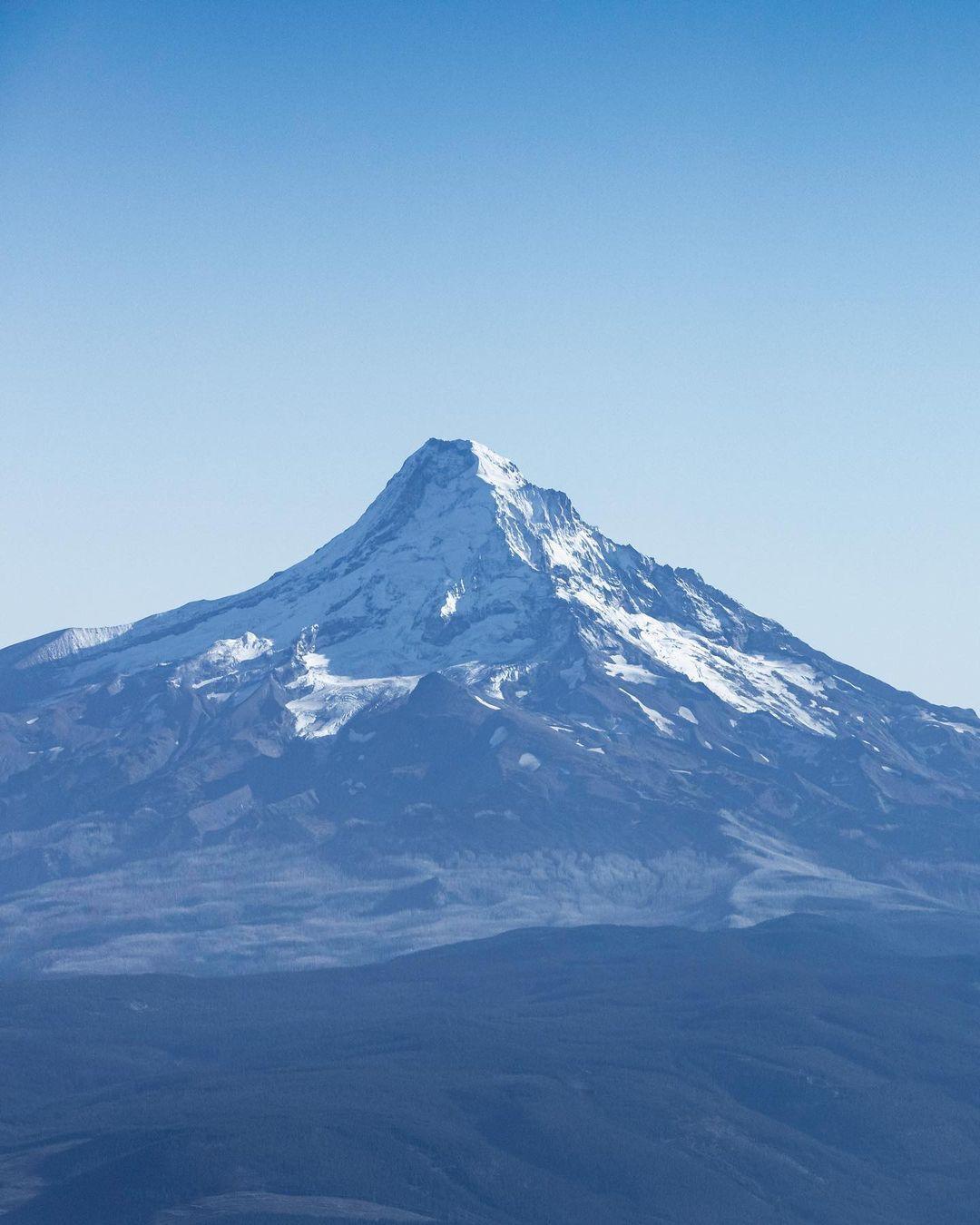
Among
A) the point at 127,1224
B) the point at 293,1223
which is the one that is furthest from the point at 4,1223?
the point at 293,1223

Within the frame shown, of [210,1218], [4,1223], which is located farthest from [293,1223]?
[4,1223]

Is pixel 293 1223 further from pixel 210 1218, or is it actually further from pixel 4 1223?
pixel 4 1223

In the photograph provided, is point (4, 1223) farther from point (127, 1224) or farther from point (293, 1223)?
point (293, 1223)
